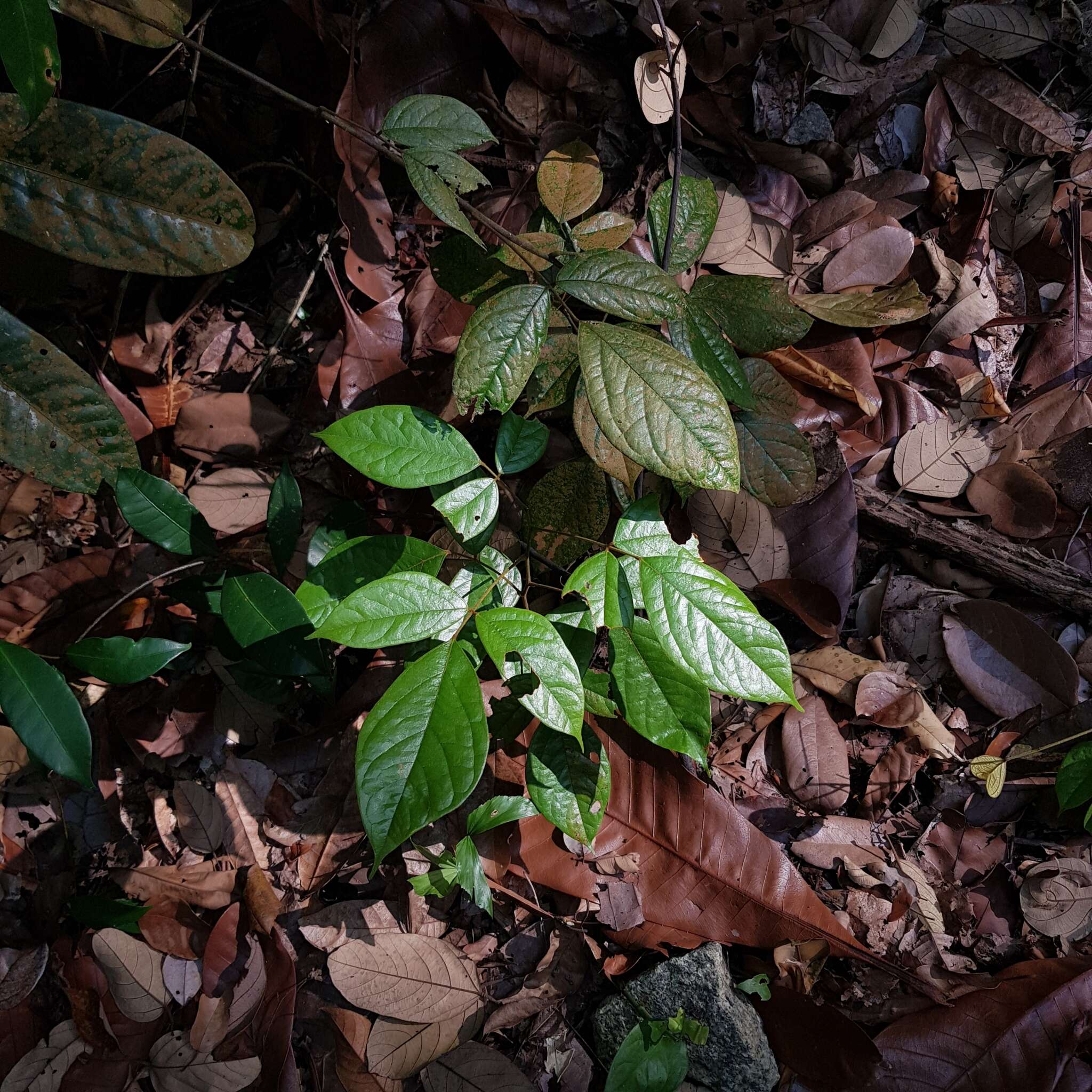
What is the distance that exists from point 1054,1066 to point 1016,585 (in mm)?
977

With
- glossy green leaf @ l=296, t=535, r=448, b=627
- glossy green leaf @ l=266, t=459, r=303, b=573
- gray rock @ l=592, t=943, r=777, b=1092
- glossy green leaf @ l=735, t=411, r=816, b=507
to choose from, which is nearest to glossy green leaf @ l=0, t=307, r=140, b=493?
glossy green leaf @ l=266, t=459, r=303, b=573

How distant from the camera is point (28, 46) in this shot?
87cm

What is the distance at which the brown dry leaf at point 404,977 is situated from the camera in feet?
5.00

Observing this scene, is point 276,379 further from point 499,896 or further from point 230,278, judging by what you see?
point 499,896

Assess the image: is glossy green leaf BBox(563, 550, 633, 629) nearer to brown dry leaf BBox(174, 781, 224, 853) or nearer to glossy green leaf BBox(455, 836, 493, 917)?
glossy green leaf BBox(455, 836, 493, 917)

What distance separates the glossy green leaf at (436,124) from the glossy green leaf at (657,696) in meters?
0.90

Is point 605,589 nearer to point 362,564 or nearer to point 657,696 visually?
point 657,696

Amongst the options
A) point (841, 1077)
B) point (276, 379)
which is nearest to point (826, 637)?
point (841, 1077)

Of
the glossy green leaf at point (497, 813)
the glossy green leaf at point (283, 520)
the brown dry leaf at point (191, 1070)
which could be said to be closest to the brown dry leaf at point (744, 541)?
the glossy green leaf at point (497, 813)

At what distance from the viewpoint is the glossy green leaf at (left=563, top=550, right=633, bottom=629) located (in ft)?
3.69

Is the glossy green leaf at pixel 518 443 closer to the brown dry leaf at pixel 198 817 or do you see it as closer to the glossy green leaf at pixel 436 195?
the glossy green leaf at pixel 436 195

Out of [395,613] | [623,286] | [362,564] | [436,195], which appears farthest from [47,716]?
[623,286]

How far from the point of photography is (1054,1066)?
4.76ft

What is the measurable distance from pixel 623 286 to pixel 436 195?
0.35 metres
